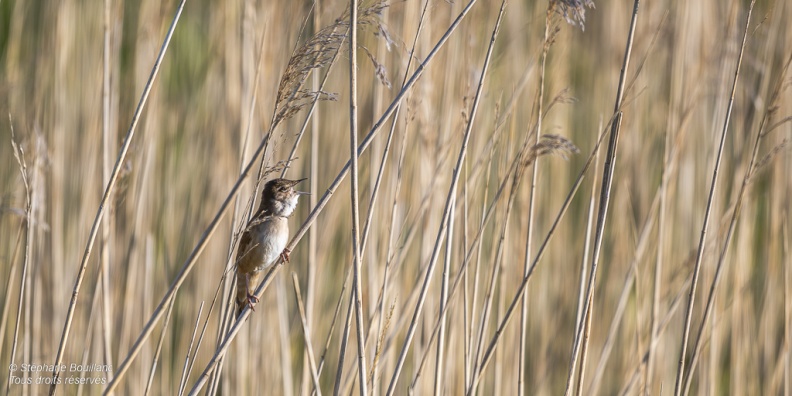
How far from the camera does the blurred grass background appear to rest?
114 inches

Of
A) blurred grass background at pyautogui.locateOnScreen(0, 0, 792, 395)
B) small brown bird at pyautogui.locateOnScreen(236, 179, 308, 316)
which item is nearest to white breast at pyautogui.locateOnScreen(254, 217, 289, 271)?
small brown bird at pyautogui.locateOnScreen(236, 179, 308, 316)

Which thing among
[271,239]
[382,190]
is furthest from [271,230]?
[382,190]

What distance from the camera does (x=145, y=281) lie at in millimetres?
3049

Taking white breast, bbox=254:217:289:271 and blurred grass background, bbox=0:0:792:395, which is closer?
white breast, bbox=254:217:289:271

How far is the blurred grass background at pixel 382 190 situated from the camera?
291 cm

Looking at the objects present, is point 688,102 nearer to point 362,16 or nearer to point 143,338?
point 362,16

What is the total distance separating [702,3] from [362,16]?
2.02m

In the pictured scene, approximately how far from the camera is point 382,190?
309 centimetres

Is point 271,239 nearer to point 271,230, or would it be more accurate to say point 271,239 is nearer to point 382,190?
point 271,230

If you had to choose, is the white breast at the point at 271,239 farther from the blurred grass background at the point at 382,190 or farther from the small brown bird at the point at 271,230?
the blurred grass background at the point at 382,190

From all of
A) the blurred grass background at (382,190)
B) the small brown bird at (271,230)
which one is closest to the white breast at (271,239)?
the small brown bird at (271,230)

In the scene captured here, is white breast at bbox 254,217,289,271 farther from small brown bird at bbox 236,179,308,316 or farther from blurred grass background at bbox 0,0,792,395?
blurred grass background at bbox 0,0,792,395

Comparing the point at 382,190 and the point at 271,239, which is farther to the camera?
the point at 382,190

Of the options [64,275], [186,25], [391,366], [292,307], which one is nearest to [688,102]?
[391,366]
